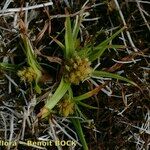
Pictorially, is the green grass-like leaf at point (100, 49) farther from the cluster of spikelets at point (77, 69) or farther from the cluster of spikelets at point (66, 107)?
the cluster of spikelets at point (66, 107)

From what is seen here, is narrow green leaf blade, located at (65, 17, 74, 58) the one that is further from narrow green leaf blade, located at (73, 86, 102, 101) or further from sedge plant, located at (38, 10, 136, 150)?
narrow green leaf blade, located at (73, 86, 102, 101)

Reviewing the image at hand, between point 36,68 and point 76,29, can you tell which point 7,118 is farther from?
point 76,29

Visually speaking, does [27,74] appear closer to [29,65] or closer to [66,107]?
[29,65]

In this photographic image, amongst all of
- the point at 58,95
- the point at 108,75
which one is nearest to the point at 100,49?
the point at 108,75

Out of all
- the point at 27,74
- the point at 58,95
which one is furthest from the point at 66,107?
the point at 27,74

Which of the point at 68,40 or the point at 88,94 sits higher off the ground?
the point at 68,40

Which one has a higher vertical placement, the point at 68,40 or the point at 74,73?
the point at 68,40

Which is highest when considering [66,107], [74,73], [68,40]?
[68,40]

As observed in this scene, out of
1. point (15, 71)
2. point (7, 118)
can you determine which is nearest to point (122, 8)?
point (15, 71)
